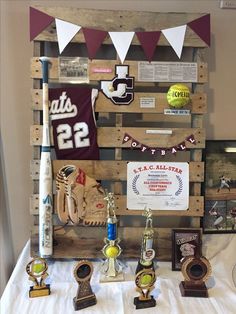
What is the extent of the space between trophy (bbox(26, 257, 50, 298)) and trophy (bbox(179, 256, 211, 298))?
0.48 metres

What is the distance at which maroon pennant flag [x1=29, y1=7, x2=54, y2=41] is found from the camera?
4.11 feet

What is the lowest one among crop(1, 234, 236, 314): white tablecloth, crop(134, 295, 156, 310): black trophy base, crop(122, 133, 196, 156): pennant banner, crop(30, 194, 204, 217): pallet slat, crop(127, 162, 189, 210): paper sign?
crop(1, 234, 236, 314): white tablecloth

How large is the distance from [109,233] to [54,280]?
0.27 m

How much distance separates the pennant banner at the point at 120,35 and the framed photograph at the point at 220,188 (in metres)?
0.47

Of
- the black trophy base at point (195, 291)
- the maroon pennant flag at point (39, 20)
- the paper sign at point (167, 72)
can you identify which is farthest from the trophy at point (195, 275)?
the maroon pennant flag at point (39, 20)

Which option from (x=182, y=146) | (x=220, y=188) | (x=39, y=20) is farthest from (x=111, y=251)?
(x=39, y=20)

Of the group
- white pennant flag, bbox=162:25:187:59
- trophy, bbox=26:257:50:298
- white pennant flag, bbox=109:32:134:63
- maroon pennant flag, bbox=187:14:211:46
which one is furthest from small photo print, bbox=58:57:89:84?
trophy, bbox=26:257:50:298

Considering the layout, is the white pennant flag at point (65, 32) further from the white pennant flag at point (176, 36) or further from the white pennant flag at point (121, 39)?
the white pennant flag at point (176, 36)

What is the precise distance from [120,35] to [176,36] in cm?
23

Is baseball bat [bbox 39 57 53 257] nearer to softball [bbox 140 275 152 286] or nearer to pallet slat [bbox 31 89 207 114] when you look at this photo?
pallet slat [bbox 31 89 207 114]

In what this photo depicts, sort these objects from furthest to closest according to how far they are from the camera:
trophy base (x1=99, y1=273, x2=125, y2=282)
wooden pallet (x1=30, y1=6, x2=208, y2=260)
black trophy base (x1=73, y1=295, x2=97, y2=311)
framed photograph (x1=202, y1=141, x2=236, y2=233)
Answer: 1. framed photograph (x1=202, y1=141, x2=236, y2=233)
2. wooden pallet (x1=30, y1=6, x2=208, y2=260)
3. trophy base (x1=99, y1=273, x2=125, y2=282)
4. black trophy base (x1=73, y1=295, x2=97, y2=311)

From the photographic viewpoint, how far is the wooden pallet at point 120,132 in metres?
1.28

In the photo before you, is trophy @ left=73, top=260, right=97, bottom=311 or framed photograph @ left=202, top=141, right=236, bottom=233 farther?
framed photograph @ left=202, top=141, right=236, bottom=233

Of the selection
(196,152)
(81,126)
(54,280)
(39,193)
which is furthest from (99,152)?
(54,280)
